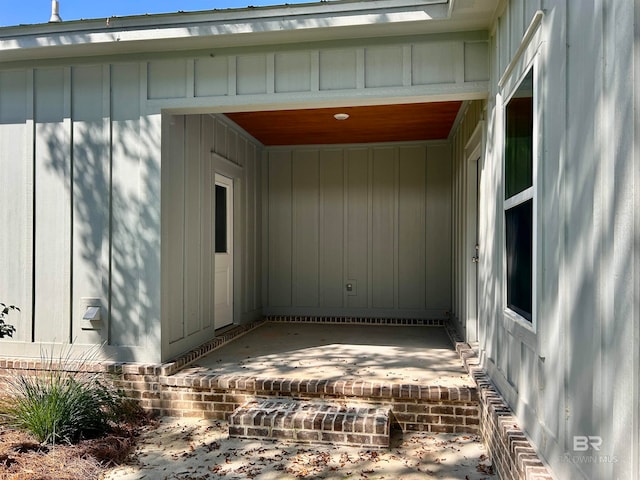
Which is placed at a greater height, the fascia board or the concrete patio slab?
the fascia board

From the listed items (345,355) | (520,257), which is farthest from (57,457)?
(520,257)

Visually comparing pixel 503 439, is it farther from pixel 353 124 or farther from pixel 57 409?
pixel 353 124

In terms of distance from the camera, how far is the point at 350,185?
693cm

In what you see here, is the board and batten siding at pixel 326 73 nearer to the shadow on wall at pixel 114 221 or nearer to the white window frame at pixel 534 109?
the shadow on wall at pixel 114 221

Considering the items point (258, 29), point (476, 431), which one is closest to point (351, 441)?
point (476, 431)

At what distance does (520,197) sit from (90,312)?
3.73 m

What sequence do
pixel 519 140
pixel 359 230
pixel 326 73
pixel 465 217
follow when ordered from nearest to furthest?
pixel 519 140 < pixel 326 73 < pixel 465 217 < pixel 359 230

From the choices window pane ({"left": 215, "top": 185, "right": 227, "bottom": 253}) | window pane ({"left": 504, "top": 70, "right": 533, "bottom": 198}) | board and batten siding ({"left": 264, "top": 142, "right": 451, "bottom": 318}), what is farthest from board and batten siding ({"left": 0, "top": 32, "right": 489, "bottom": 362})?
board and batten siding ({"left": 264, "top": 142, "right": 451, "bottom": 318})

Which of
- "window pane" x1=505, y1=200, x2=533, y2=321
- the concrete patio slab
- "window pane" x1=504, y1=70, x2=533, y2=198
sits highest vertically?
"window pane" x1=504, y1=70, x2=533, y2=198

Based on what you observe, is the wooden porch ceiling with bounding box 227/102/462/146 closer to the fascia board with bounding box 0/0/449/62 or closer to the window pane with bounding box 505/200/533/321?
the fascia board with bounding box 0/0/449/62

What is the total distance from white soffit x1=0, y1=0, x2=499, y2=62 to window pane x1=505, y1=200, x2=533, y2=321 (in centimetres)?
162

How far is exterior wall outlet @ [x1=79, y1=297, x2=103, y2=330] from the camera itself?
4137 mm

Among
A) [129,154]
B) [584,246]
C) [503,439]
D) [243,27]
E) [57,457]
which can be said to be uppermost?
[243,27]

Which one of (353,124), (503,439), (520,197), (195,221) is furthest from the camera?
(353,124)
